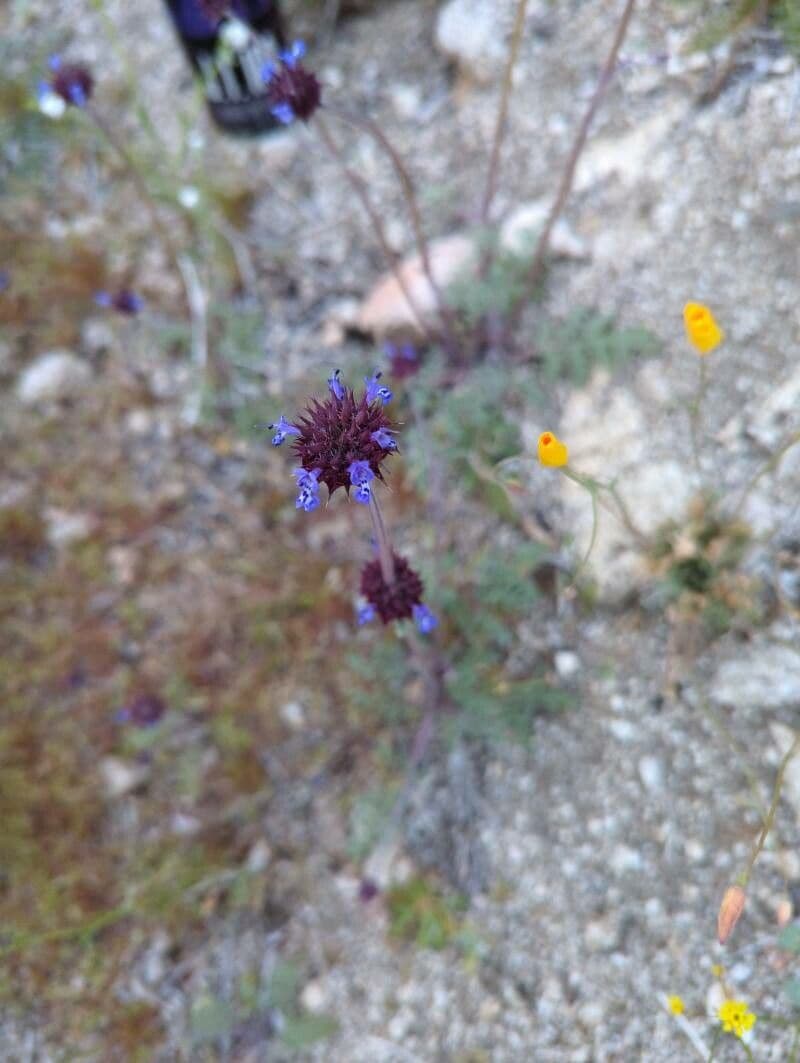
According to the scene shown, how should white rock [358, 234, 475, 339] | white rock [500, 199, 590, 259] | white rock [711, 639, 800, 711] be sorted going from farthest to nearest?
white rock [358, 234, 475, 339] < white rock [500, 199, 590, 259] < white rock [711, 639, 800, 711]

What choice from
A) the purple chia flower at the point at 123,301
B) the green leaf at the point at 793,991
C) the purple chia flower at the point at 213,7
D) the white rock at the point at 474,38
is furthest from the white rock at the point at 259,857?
the white rock at the point at 474,38

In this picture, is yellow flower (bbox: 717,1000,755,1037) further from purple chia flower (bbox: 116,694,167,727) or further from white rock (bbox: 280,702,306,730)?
purple chia flower (bbox: 116,694,167,727)

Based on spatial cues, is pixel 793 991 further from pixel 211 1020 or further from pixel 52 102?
pixel 52 102

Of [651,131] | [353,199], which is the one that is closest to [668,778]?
[651,131]

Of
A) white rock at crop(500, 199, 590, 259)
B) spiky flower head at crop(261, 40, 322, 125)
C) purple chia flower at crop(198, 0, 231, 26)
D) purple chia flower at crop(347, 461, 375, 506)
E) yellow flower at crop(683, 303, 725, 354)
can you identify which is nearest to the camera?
purple chia flower at crop(347, 461, 375, 506)

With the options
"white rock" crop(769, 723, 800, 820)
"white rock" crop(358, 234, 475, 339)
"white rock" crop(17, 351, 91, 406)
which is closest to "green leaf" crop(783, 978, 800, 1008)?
"white rock" crop(769, 723, 800, 820)
